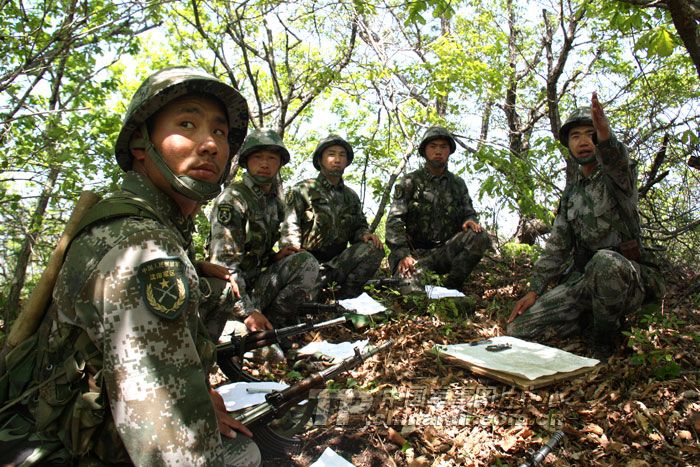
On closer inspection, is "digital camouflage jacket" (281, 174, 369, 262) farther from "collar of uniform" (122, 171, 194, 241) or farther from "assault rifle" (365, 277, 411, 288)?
"collar of uniform" (122, 171, 194, 241)

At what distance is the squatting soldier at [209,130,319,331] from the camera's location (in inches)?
187

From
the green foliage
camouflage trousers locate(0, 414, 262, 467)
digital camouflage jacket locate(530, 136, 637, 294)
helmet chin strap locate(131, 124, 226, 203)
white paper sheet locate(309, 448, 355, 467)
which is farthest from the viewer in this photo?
digital camouflage jacket locate(530, 136, 637, 294)

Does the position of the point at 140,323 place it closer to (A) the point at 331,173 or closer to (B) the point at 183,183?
(B) the point at 183,183

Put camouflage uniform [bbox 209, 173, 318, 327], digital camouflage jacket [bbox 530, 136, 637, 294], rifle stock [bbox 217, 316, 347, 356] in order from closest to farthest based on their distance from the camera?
1. rifle stock [bbox 217, 316, 347, 356]
2. digital camouflage jacket [bbox 530, 136, 637, 294]
3. camouflage uniform [bbox 209, 173, 318, 327]

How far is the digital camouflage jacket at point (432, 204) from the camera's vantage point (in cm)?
675

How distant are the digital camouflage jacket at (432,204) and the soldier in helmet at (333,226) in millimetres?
704

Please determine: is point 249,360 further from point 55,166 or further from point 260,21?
point 260,21

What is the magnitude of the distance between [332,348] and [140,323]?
3.11 meters

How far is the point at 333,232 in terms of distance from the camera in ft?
20.9

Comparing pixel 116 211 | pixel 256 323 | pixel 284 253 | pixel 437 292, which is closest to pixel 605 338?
pixel 437 292

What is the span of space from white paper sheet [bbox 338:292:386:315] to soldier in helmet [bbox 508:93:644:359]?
1.36m

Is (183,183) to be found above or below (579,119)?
below

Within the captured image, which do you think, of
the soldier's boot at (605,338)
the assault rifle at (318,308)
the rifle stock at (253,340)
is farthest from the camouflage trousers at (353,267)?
the soldier's boot at (605,338)

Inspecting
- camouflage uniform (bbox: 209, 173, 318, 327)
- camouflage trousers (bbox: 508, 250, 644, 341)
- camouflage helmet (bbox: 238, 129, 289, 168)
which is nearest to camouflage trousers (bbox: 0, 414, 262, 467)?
camouflage uniform (bbox: 209, 173, 318, 327)
